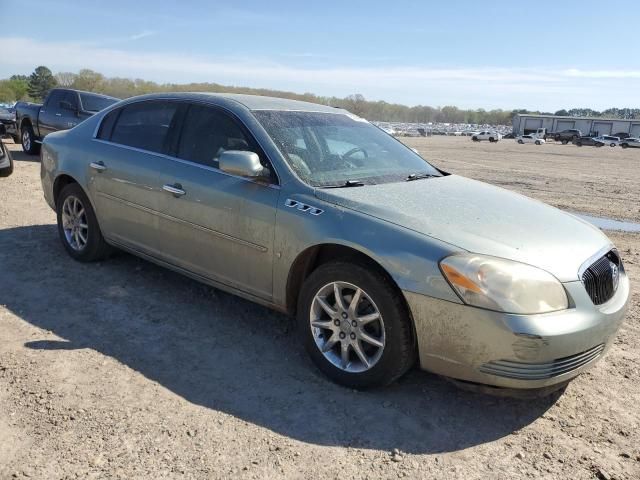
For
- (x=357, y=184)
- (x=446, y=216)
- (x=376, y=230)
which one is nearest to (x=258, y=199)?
(x=357, y=184)

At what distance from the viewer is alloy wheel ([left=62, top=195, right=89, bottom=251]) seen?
5207 mm

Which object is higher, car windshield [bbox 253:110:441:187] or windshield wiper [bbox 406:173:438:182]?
car windshield [bbox 253:110:441:187]

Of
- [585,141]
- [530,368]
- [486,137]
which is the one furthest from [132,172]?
[585,141]

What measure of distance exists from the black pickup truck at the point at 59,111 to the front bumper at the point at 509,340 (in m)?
12.1

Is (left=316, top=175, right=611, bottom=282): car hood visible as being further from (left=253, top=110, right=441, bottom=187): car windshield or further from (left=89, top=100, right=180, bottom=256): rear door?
(left=89, top=100, right=180, bottom=256): rear door

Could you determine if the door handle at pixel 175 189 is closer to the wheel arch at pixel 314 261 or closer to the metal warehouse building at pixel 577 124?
the wheel arch at pixel 314 261

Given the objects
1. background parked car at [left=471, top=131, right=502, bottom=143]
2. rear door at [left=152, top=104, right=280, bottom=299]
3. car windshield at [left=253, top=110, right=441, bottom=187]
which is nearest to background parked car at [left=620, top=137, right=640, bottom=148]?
background parked car at [left=471, top=131, right=502, bottom=143]

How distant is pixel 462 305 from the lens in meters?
2.78

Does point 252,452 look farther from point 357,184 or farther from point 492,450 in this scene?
point 357,184

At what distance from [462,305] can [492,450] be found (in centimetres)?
74

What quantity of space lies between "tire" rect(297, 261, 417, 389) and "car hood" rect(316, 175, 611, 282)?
1.27 feet

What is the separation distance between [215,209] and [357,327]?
1.35 metres

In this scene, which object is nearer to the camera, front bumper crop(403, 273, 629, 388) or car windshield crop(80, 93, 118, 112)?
front bumper crop(403, 273, 629, 388)

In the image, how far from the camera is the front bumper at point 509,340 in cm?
270
